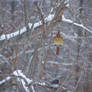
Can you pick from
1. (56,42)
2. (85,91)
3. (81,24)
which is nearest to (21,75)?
(56,42)

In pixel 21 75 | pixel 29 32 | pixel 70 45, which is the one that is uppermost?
pixel 29 32

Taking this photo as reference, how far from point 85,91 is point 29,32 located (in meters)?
3.26

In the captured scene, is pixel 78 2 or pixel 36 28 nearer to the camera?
pixel 36 28

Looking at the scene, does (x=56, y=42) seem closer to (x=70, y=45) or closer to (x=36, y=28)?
(x=36, y=28)

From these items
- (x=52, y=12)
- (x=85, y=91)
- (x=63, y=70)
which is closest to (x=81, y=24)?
(x=52, y=12)

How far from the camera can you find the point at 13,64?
2391mm

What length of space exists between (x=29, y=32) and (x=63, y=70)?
4.68 metres

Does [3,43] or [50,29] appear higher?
[50,29]

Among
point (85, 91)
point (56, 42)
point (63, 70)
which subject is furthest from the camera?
point (63, 70)

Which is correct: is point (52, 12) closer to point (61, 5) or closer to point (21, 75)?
point (61, 5)

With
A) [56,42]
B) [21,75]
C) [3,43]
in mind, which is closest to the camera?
[21,75]

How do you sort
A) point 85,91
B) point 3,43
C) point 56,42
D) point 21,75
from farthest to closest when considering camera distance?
1. point 85,91
2. point 3,43
3. point 56,42
4. point 21,75

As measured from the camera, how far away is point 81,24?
9.17ft

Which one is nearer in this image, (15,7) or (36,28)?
(36,28)
